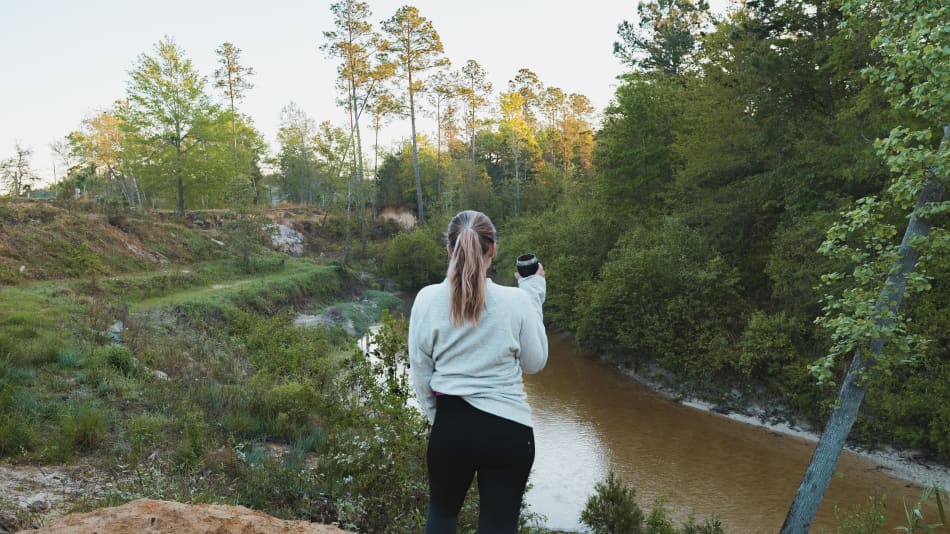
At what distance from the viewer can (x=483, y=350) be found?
2.14m

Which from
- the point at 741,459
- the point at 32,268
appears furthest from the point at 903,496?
the point at 32,268

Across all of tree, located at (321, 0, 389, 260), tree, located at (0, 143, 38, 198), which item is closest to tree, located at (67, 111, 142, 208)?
tree, located at (0, 143, 38, 198)

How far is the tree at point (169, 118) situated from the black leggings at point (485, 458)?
27919mm

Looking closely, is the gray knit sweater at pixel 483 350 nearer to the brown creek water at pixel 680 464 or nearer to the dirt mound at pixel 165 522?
the dirt mound at pixel 165 522

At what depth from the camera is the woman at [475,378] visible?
207 cm

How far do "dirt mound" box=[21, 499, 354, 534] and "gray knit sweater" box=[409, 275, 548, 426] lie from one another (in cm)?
179

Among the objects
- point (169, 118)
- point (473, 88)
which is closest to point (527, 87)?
point (473, 88)

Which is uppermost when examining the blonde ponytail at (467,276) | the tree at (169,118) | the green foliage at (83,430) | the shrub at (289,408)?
the tree at (169,118)

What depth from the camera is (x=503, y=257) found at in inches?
1194

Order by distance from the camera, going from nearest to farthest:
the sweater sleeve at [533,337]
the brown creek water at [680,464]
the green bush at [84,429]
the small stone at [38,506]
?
the sweater sleeve at [533,337], the small stone at [38,506], the green bush at [84,429], the brown creek water at [680,464]

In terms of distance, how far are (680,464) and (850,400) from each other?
179 inches

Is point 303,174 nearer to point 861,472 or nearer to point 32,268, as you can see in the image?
point 32,268

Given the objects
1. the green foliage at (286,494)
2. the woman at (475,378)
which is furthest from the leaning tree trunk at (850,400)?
the woman at (475,378)

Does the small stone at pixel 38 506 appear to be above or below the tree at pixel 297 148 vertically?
below
